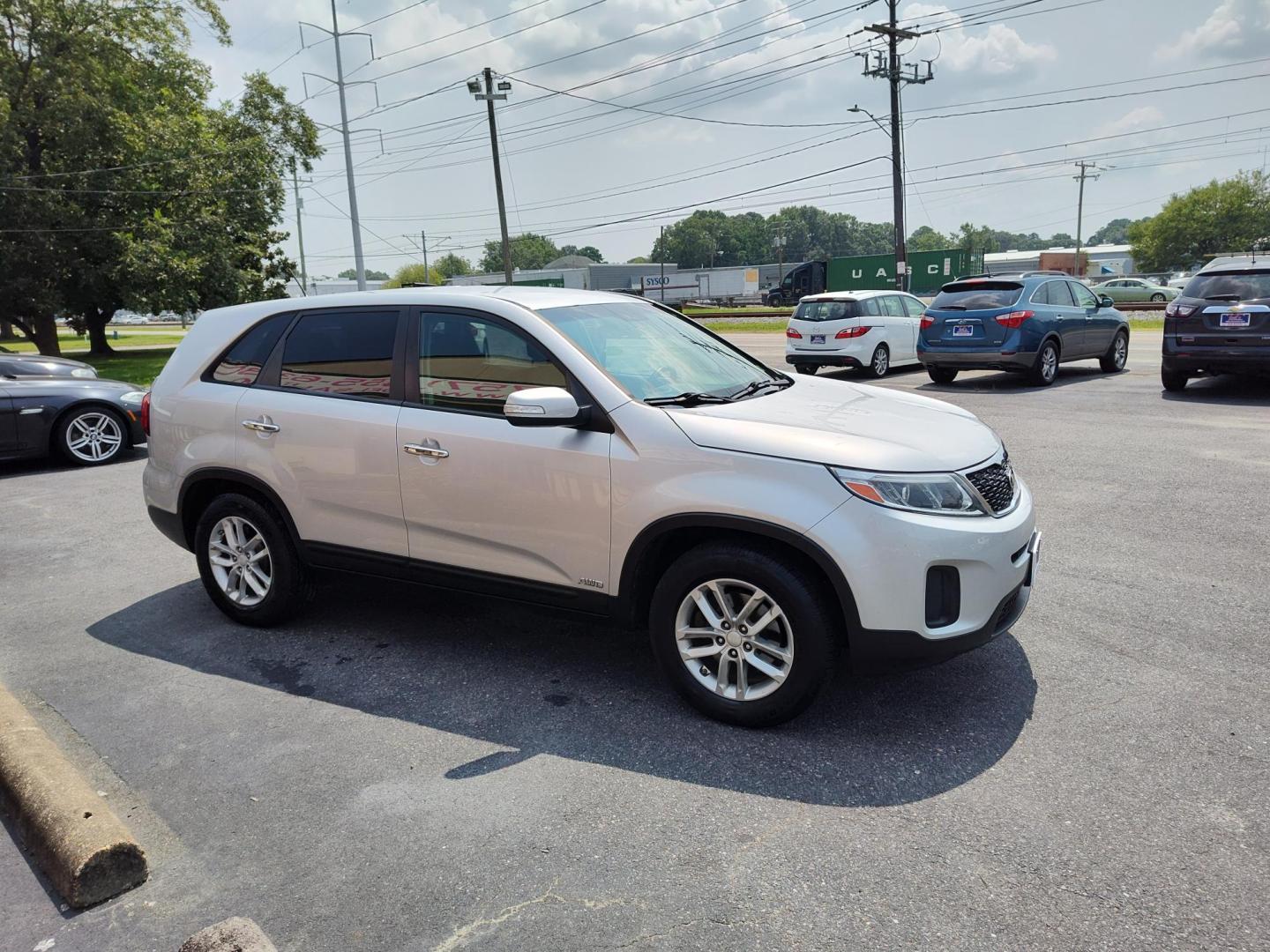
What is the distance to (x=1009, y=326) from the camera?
13328mm

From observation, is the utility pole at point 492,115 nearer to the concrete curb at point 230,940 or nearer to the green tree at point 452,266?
the concrete curb at point 230,940

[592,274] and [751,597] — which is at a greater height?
[592,274]

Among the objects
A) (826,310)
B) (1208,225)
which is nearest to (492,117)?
(826,310)

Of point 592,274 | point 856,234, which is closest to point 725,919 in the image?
point 592,274

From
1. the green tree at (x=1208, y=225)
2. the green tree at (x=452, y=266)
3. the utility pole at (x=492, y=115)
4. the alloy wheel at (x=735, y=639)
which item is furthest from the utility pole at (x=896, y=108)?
the green tree at (x=452, y=266)

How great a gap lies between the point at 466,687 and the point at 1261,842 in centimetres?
299

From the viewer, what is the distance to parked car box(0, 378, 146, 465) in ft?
32.1

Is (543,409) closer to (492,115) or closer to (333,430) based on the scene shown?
(333,430)

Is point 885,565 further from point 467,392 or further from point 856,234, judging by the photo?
point 856,234

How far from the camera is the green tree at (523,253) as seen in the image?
178 m

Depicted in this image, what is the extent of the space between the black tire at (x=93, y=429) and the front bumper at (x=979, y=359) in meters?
11.1

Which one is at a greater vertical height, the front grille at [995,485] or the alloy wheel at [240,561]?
the front grille at [995,485]

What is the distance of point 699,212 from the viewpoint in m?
157

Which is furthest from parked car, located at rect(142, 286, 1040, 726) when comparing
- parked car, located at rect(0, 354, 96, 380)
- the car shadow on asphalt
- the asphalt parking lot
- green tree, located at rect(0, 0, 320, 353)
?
green tree, located at rect(0, 0, 320, 353)
